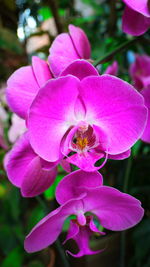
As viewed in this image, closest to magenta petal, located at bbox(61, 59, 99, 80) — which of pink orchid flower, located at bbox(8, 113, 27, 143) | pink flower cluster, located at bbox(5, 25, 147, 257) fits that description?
pink flower cluster, located at bbox(5, 25, 147, 257)

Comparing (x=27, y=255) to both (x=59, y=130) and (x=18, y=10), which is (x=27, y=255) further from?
(x=18, y=10)

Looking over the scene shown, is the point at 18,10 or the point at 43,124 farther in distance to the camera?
the point at 18,10

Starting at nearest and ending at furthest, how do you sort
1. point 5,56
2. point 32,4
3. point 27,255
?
point 27,255 → point 32,4 → point 5,56

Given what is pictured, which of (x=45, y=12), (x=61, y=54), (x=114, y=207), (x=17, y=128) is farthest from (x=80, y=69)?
(x=45, y=12)

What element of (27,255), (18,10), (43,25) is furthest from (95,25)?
(27,255)

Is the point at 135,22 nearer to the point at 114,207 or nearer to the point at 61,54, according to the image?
the point at 61,54

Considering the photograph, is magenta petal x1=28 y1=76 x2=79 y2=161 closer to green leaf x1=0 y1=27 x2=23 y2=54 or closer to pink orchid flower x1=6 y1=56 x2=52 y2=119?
pink orchid flower x1=6 y1=56 x2=52 y2=119
